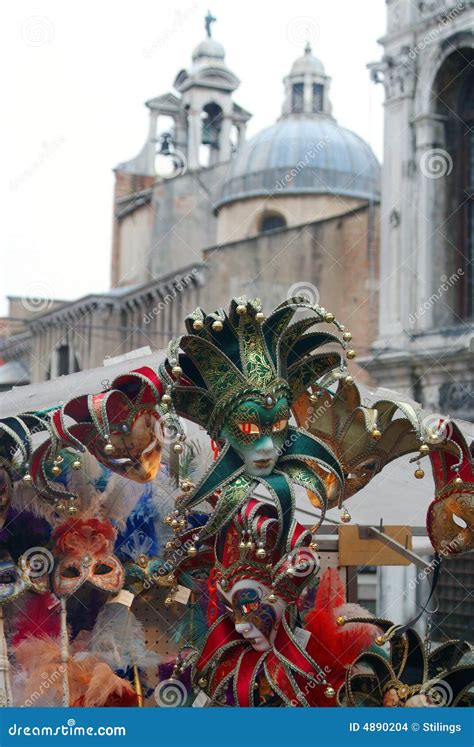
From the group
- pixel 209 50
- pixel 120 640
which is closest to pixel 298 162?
pixel 209 50

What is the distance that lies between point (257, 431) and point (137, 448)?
19.0 inches

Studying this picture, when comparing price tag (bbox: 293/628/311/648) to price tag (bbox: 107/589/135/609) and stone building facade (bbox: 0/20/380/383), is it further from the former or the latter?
stone building facade (bbox: 0/20/380/383)

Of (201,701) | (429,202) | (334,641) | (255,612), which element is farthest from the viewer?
(429,202)

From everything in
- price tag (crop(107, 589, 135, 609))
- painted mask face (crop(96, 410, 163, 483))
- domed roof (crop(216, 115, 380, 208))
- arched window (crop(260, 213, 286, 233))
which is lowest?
price tag (crop(107, 589, 135, 609))

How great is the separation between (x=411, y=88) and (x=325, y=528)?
1043 centimetres

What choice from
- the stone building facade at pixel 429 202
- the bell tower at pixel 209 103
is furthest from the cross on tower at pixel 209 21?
the stone building facade at pixel 429 202

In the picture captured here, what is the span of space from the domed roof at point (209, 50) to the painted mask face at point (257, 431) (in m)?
29.6

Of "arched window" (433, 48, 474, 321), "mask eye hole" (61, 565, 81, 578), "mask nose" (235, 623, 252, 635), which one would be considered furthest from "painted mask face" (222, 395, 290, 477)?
"arched window" (433, 48, 474, 321)

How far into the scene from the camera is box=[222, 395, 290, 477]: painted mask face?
4.93 meters

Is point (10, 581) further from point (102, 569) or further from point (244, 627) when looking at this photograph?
point (244, 627)

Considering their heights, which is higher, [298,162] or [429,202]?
[298,162]

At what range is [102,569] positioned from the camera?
5582 mm

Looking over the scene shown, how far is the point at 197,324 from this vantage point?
491 centimetres

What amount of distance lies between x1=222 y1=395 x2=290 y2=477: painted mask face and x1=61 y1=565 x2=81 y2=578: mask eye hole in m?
1.00
